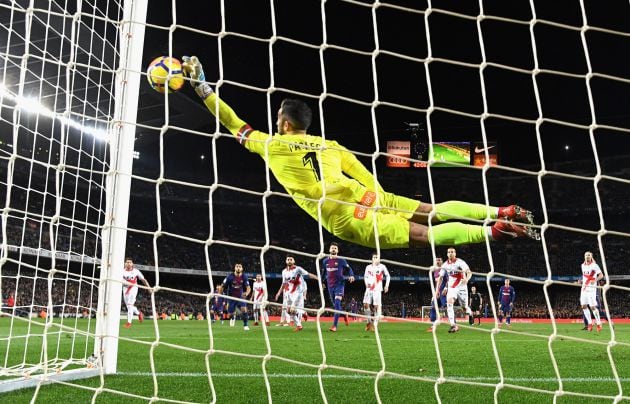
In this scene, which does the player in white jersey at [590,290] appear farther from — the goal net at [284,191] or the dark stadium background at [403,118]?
the dark stadium background at [403,118]

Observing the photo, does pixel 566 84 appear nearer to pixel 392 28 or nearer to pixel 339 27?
pixel 392 28

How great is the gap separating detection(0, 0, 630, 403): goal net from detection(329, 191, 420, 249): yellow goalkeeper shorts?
311 millimetres

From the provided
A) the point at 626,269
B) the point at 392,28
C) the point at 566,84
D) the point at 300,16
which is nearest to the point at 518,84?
the point at 566,84

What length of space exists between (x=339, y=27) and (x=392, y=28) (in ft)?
6.06

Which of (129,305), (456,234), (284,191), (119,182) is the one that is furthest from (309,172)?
(284,191)

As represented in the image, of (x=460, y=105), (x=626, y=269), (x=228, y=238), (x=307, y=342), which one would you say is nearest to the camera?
(x=307, y=342)

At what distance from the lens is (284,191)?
26.7 meters

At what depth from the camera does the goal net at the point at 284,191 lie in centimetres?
339

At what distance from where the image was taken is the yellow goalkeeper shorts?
4168 mm

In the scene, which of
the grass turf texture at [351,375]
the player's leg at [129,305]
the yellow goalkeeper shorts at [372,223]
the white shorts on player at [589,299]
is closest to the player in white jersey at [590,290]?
the white shorts on player at [589,299]

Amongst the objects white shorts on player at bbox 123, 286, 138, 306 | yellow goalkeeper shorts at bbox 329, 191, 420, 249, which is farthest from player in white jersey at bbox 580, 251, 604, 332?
white shorts on player at bbox 123, 286, 138, 306

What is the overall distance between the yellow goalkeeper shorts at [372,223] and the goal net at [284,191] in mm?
311

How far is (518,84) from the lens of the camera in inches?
867

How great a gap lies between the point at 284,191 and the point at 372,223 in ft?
73.9
